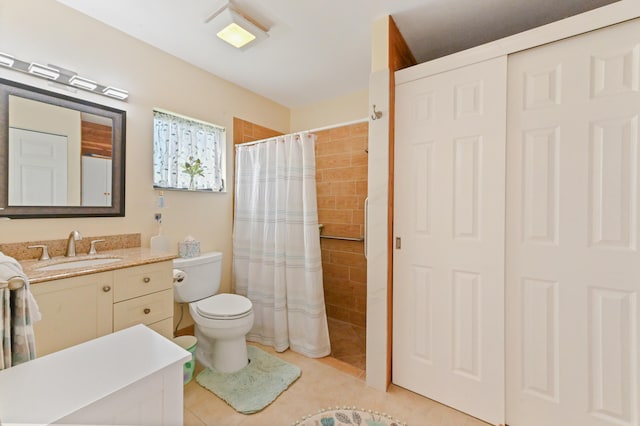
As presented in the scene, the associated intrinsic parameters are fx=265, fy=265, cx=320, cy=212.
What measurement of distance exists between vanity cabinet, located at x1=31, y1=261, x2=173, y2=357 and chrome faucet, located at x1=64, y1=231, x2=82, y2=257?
49cm

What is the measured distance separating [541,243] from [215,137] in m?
2.60

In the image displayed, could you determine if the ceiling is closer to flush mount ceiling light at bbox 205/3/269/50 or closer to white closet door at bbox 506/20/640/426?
flush mount ceiling light at bbox 205/3/269/50

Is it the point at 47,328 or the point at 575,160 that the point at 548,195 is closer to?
the point at 575,160

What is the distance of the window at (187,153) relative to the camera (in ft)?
7.05

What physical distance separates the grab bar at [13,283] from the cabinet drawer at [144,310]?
674mm

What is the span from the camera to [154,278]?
1616 mm

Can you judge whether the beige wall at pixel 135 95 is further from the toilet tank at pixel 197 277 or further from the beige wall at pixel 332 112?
the beige wall at pixel 332 112

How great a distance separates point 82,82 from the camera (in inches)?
67.4

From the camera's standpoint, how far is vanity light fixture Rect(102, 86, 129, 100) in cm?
182

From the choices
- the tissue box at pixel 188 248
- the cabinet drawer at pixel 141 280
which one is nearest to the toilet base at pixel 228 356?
the cabinet drawer at pixel 141 280

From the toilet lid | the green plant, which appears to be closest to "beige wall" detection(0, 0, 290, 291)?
the green plant

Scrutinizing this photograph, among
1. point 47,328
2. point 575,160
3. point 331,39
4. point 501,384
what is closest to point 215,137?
point 331,39

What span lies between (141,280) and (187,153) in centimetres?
121

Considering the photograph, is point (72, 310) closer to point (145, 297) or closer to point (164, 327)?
point (145, 297)
